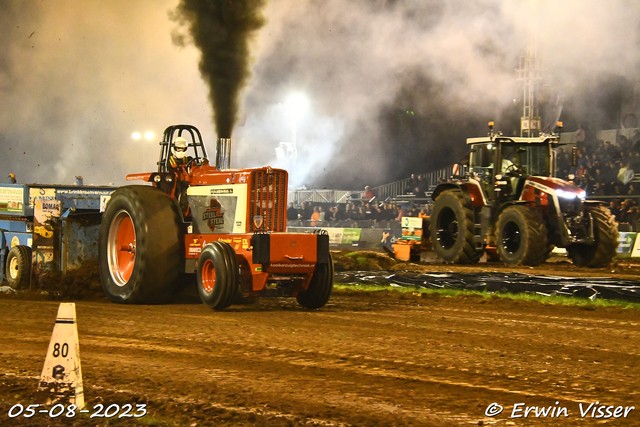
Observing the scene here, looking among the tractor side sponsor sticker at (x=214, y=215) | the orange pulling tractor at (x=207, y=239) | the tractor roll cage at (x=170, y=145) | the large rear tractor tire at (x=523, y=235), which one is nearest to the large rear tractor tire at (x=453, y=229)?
the large rear tractor tire at (x=523, y=235)

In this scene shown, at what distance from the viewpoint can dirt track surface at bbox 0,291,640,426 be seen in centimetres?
437

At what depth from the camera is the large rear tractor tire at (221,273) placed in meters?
8.34

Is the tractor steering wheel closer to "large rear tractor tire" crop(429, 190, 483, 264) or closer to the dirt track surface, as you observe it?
"large rear tractor tire" crop(429, 190, 483, 264)

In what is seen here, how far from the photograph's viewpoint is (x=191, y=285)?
10.1 metres

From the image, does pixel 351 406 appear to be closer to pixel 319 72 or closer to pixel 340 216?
pixel 340 216

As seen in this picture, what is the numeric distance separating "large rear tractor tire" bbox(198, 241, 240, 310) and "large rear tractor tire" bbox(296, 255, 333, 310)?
1.13m

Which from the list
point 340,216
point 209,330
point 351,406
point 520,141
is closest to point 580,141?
point 340,216

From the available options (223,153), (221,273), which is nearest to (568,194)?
(223,153)

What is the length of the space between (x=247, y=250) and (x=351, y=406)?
14.1ft

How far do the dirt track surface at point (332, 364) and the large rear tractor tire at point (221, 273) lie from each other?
0.56 ft

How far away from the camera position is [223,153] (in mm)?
10383

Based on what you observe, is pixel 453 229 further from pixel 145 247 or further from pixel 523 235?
pixel 145 247

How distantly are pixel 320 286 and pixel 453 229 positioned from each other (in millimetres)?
7925

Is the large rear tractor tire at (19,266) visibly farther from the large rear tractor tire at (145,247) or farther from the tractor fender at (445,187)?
the tractor fender at (445,187)
